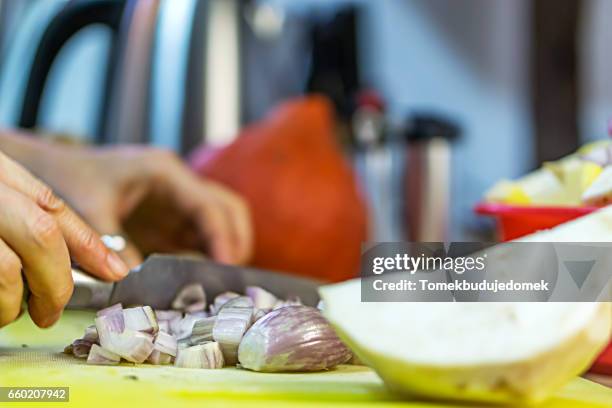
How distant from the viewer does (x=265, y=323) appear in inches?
14.2

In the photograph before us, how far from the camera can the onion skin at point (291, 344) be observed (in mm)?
357

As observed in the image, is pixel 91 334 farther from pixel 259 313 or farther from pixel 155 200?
pixel 155 200

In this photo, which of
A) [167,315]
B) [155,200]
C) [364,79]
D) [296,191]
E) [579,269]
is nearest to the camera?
[579,269]

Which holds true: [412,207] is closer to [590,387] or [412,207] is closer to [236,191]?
[236,191]

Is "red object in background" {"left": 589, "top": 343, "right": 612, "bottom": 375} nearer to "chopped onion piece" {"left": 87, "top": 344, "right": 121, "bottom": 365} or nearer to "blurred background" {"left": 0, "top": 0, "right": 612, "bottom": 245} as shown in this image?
"chopped onion piece" {"left": 87, "top": 344, "right": 121, "bottom": 365}

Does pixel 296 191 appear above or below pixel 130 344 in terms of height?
above

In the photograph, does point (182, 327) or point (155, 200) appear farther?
point (155, 200)

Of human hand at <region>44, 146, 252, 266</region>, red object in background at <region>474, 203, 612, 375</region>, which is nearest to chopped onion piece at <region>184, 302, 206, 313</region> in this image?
red object in background at <region>474, 203, 612, 375</region>

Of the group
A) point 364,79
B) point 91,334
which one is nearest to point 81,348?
point 91,334

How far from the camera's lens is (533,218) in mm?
428

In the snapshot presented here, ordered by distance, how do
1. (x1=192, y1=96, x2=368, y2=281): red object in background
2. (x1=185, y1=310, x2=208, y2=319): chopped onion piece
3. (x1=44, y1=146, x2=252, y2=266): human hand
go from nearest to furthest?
(x1=185, y1=310, x2=208, y2=319): chopped onion piece
(x1=44, y1=146, x2=252, y2=266): human hand
(x1=192, y1=96, x2=368, y2=281): red object in background

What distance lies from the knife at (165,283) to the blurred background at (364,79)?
0.71m

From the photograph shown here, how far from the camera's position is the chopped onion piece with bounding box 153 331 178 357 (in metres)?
0.37

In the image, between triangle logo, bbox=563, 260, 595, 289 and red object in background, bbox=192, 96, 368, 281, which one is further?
red object in background, bbox=192, 96, 368, 281
